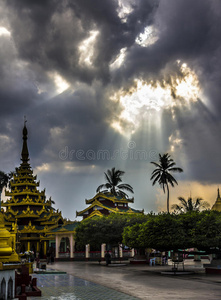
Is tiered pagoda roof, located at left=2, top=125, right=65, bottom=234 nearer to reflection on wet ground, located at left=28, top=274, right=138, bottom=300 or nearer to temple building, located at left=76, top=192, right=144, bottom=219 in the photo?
temple building, located at left=76, top=192, right=144, bottom=219

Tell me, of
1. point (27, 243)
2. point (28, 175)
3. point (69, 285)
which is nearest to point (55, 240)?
Result: point (27, 243)

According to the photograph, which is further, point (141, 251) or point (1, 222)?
point (141, 251)

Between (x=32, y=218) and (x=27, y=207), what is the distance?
7.16ft

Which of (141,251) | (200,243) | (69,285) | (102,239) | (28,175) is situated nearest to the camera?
(69,285)

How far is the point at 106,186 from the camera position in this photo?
87750 millimetres

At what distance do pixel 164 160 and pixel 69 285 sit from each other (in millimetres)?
45328

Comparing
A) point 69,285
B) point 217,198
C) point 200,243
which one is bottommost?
point 69,285

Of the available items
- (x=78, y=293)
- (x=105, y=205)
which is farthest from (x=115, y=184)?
(x=78, y=293)

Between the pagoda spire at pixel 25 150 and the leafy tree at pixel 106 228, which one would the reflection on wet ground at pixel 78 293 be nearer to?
the leafy tree at pixel 106 228

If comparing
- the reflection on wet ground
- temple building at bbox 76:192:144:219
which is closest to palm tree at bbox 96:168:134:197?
temple building at bbox 76:192:144:219

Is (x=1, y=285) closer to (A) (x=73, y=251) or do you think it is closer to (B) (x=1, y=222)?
(B) (x=1, y=222)

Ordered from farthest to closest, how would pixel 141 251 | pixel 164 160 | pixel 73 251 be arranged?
A: 1. pixel 164 160
2. pixel 73 251
3. pixel 141 251

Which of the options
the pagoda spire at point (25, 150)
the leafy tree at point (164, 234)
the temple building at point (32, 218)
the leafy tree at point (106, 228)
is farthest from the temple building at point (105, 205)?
the leafy tree at point (164, 234)

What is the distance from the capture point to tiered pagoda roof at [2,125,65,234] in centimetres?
7119
